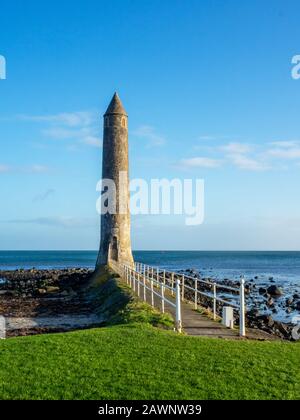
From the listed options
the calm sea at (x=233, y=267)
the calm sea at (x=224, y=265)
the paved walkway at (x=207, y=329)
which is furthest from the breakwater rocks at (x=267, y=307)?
the calm sea at (x=224, y=265)

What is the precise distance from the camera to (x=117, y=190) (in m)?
36.0

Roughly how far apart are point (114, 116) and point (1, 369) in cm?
2842

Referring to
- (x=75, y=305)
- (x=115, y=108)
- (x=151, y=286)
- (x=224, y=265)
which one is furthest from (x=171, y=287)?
(x=224, y=265)

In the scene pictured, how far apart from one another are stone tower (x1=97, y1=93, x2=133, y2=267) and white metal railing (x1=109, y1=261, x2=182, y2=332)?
1053mm

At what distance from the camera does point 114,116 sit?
36.5 m

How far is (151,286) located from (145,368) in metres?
10.3

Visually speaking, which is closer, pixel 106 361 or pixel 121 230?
pixel 106 361

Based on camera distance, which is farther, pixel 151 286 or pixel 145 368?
pixel 151 286

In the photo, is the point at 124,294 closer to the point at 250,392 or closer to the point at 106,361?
the point at 106,361

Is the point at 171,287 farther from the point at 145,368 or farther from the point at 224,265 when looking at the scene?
the point at 224,265

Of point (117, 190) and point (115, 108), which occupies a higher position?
point (115, 108)

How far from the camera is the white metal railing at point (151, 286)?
13.7 metres
